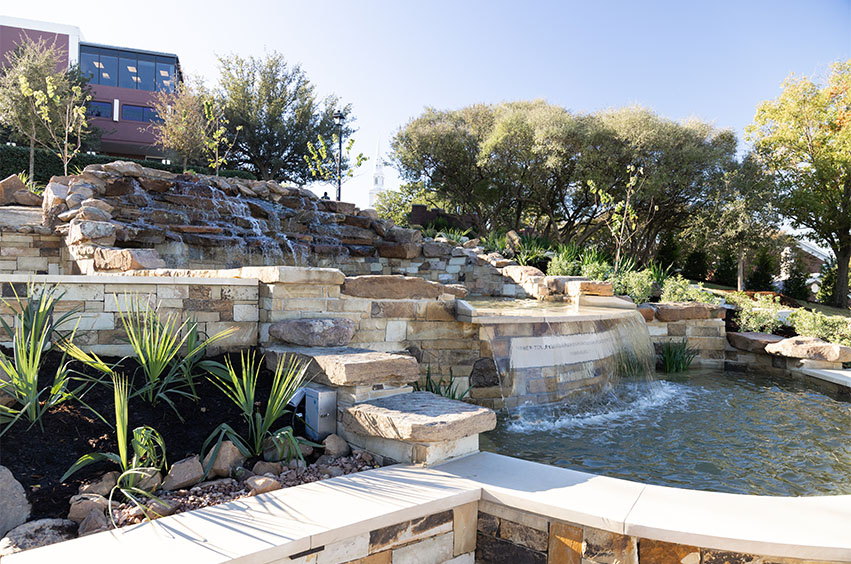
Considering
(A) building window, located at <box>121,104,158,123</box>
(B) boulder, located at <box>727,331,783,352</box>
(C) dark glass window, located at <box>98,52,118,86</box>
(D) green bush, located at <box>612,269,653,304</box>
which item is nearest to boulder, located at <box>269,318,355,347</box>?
(D) green bush, located at <box>612,269,653,304</box>

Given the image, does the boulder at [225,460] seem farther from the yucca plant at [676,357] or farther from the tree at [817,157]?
the tree at [817,157]

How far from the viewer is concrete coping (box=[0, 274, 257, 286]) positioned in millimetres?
3201

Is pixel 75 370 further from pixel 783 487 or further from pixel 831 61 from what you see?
pixel 831 61

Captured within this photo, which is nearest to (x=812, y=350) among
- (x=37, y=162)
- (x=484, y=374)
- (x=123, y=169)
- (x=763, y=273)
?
(x=484, y=374)

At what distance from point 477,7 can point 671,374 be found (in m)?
6.46

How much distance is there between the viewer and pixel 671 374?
23.5 feet

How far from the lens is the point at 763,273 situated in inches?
667

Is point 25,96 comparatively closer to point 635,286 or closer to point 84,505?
point 635,286

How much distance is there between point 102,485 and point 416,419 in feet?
4.74

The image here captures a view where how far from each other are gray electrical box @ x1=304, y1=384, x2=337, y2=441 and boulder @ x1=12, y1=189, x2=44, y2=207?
7.82 meters

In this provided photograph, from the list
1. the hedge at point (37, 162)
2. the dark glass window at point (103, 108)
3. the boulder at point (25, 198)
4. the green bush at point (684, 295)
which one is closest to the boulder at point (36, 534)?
the boulder at point (25, 198)

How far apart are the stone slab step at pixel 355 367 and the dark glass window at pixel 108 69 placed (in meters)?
28.7

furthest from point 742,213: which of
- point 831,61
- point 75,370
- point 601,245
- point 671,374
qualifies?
point 75,370

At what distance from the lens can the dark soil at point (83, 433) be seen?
227 cm
